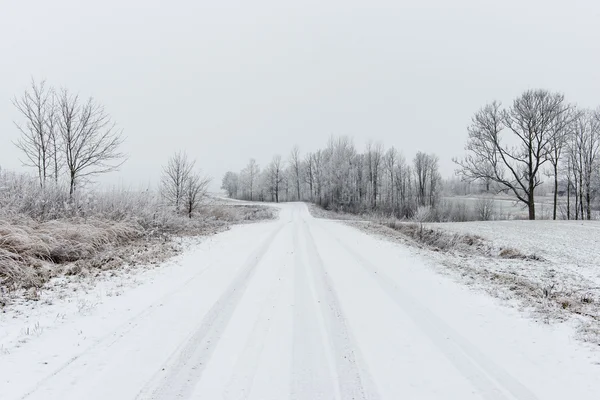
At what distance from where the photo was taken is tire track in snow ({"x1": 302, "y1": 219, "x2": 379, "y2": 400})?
289 centimetres

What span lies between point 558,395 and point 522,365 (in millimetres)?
541

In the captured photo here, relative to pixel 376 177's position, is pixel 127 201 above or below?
below

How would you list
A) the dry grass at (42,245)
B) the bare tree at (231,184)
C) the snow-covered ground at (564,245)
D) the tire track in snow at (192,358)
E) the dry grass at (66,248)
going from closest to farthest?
1. the tire track in snow at (192,358)
2. the dry grass at (42,245)
3. the dry grass at (66,248)
4. the snow-covered ground at (564,245)
5. the bare tree at (231,184)

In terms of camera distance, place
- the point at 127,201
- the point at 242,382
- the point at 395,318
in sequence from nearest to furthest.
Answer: the point at 242,382 → the point at 395,318 → the point at 127,201

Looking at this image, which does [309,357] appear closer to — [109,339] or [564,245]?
[109,339]

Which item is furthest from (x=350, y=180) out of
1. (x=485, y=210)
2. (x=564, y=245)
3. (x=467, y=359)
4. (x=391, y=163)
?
(x=467, y=359)

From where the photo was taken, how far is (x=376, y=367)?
3.30m

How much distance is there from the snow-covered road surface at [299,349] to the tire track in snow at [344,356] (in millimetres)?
15

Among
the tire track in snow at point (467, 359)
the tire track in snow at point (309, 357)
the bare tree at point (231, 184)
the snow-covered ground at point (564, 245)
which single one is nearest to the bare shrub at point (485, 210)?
the snow-covered ground at point (564, 245)

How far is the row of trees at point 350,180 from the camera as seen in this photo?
219ft

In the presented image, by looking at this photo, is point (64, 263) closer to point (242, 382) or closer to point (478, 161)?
point (242, 382)

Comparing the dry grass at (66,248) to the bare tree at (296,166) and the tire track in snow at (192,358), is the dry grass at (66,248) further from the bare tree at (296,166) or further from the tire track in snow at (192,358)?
the bare tree at (296,166)

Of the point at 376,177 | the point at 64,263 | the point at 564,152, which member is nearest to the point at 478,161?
the point at 564,152

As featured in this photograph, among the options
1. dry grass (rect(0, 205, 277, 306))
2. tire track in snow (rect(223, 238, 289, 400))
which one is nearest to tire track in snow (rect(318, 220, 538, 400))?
tire track in snow (rect(223, 238, 289, 400))
